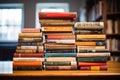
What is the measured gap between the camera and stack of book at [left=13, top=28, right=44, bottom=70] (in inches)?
44.4

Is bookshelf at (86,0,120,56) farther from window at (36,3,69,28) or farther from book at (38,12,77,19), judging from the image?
window at (36,3,69,28)

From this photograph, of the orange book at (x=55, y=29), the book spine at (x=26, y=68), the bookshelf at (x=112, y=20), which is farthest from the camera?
the bookshelf at (x=112, y=20)

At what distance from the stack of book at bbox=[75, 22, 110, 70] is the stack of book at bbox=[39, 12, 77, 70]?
35 millimetres

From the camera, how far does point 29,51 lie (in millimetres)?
1176

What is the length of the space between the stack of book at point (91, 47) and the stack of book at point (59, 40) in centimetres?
3

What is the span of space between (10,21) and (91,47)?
5.04 meters

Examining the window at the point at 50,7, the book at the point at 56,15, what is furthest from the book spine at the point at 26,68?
the window at the point at 50,7

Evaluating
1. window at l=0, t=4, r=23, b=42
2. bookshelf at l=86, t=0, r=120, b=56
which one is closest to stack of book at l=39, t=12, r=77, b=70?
bookshelf at l=86, t=0, r=120, b=56

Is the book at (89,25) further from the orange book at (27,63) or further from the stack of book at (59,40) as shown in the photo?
the orange book at (27,63)

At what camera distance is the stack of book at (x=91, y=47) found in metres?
1.16

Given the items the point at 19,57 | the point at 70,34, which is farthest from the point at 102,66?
the point at 19,57

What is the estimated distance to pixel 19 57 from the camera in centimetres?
116

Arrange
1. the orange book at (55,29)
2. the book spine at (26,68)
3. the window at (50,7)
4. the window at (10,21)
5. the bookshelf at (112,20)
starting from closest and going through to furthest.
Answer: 1. the book spine at (26,68)
2. the orange book at (55,29)
3. the bookshelf at (112,20)
4. the window at (50,7)
5. the window at (10,21)

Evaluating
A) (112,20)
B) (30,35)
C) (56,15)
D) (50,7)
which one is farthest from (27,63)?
(50,7)
